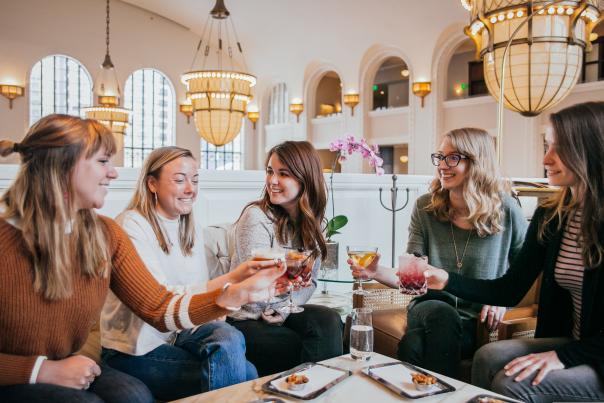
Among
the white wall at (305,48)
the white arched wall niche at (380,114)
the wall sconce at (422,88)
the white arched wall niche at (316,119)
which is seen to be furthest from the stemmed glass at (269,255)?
the white arched wall niche at (316,119)

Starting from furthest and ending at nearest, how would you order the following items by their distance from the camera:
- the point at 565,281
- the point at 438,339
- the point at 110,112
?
the point at 110,112 → the point at 438,339 → the point at 565,281

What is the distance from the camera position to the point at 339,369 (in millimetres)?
1647

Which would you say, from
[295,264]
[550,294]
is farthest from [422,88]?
[295,264]

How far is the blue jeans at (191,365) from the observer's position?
1.79 metres

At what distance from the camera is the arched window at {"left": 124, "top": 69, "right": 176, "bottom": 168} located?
13367mm

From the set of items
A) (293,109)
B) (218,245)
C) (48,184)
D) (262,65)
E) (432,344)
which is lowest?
(432,344)

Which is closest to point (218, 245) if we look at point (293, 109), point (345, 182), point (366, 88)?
point (345, 182)

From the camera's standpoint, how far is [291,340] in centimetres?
223

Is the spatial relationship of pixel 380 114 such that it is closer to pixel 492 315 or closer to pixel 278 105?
pixel 278 105

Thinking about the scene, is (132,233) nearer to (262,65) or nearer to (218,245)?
(218,245)

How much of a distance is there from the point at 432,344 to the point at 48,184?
1.57m

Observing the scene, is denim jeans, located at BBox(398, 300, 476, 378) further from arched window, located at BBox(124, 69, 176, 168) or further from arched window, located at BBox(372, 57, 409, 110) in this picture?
arched window, located at BBox(372, 57, 409, 110)

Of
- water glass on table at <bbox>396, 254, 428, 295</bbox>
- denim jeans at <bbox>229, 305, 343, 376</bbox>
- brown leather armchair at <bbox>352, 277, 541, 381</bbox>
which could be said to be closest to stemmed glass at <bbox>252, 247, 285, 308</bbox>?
water glass on table at <bbox>396, 254, 428, 295</bbox>

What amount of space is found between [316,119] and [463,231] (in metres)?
11.8
